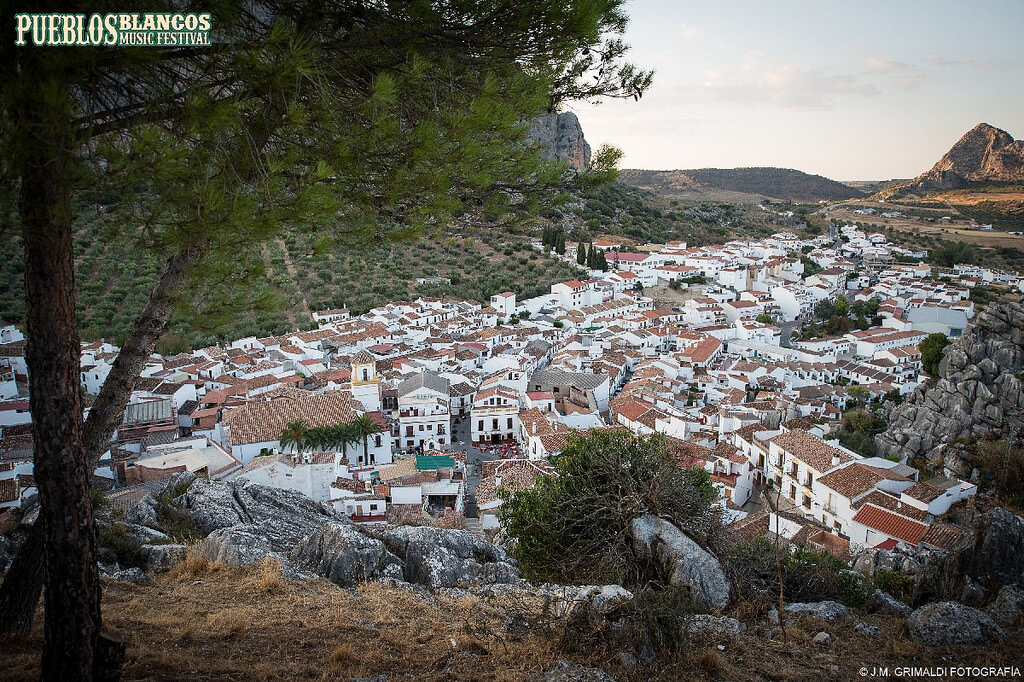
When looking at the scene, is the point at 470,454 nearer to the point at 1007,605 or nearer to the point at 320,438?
the point at 320,438

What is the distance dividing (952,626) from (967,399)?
24622mm

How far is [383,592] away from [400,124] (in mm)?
5427

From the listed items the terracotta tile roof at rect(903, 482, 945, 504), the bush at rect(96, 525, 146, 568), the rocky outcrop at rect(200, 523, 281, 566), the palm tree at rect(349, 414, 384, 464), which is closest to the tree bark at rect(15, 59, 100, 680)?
the rocky outcrop at rect(200, 523, 281, 566)

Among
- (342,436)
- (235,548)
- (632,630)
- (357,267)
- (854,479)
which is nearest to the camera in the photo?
(632,630)

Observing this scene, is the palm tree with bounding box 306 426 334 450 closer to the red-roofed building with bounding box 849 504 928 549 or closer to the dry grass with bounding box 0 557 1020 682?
the dry grass with bounding box 0 557 1020 682

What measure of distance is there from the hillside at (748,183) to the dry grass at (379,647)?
383 ft

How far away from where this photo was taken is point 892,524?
17.3 m

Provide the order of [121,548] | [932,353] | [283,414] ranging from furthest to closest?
[932,353], [283,414], [121,548]

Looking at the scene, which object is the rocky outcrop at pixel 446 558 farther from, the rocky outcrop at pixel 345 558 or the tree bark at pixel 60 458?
the tree bark at pixel 60 458

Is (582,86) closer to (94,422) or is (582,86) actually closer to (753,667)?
(94,422)

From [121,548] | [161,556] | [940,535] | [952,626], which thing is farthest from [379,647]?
[940,535]

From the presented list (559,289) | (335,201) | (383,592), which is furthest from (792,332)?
(335,201)

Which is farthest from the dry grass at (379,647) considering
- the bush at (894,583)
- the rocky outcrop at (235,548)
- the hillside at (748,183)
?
the hillside at (748,183)

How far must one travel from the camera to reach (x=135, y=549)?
812cm
